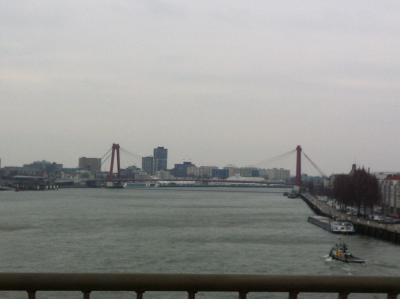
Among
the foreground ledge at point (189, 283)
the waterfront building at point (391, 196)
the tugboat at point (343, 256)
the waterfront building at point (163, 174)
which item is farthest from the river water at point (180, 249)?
the waterfront building at point (163, 174)

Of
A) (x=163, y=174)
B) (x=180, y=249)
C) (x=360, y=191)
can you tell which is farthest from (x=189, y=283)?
(x=163, y=174)

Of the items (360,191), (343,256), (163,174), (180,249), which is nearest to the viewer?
(343,256)

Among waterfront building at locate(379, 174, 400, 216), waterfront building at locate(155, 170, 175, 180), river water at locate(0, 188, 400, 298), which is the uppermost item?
waterfront building at locate(155, 170, 175, 180)

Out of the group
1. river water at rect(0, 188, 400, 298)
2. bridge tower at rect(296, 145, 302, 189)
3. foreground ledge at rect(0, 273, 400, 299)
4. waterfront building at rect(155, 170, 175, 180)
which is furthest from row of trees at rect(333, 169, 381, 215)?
waterfront building at rect(155, 170, 175, 180)

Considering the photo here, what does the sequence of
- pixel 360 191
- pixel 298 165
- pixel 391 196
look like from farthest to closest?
pixel 298 165 < pixel 391 196 < pixel 360 191

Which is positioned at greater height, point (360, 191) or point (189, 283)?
point (189, 283)

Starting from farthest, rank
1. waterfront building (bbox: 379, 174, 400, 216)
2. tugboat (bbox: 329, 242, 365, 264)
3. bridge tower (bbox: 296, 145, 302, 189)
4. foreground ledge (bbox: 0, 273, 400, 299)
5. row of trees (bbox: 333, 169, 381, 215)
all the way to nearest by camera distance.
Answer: bridge tower (bbox: 296, 145, 302, 189)
waterfront building (bbox: 379, 174, 400, 216)
row of trees (bbox: 333, 169, 381, 215)
tugboat (bbox: 329, 242, 365, 264)
foreground ledge (bbox: 0, 273, 400, 299)

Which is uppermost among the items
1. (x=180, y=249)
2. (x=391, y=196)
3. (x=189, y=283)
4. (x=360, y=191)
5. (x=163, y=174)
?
(x=163, y=174)

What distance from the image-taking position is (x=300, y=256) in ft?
59.6

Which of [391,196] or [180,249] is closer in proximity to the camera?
[180,249]

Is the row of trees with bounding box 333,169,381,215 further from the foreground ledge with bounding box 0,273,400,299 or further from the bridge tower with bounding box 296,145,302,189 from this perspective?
the foreground ledge with bounding box 0,273,400,299

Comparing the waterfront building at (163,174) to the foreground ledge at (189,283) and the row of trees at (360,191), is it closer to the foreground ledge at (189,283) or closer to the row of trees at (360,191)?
the row of trees at (360,191)

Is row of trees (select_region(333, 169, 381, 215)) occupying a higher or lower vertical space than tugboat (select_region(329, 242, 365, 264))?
higher

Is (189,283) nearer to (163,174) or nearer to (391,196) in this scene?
(391,196)
